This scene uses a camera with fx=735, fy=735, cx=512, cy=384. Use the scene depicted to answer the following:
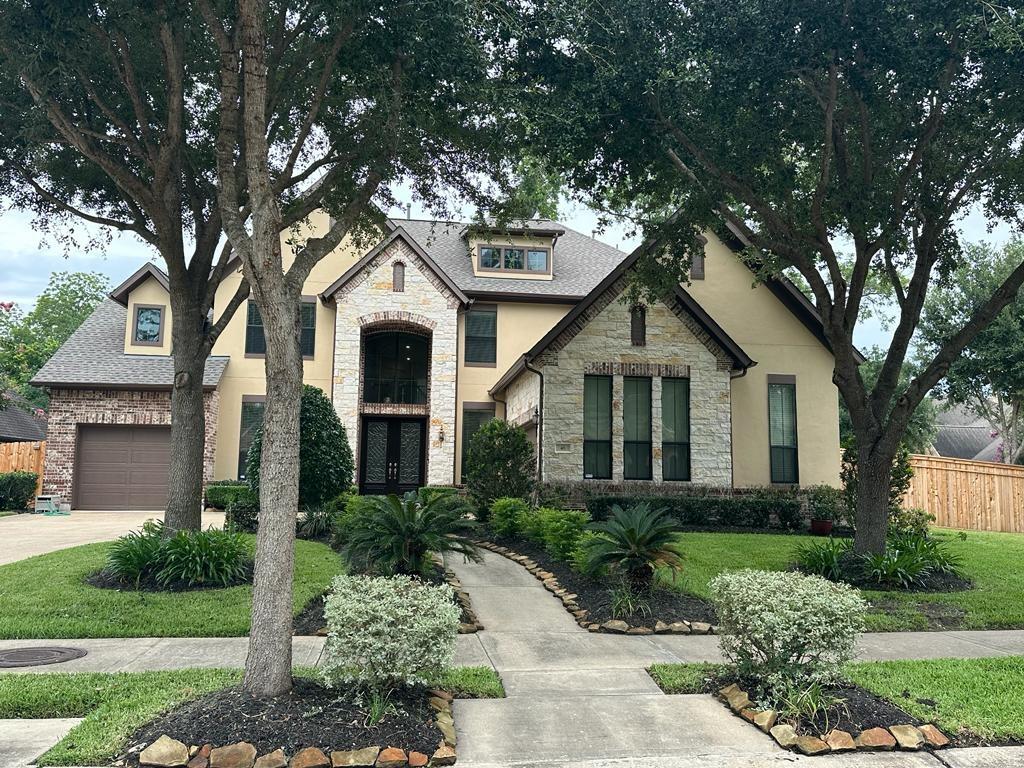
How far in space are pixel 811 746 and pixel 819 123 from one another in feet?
31.3

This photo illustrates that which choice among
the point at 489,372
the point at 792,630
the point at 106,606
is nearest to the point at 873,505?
the point at 792,630

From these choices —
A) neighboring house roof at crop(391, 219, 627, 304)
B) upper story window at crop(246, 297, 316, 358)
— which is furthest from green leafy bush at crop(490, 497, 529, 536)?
upper story window at crop(246, 297, 316, 358)

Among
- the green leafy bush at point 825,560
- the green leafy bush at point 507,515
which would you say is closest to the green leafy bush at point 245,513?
the green leafy bush at point 507,515

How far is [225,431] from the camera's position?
21.3m

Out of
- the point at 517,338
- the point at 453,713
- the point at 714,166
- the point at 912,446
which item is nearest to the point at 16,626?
the point at 453,713

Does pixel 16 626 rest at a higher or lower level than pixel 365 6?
lower

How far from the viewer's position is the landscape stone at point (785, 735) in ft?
15.7

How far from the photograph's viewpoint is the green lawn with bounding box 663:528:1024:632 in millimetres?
8711

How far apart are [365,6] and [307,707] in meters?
6.33

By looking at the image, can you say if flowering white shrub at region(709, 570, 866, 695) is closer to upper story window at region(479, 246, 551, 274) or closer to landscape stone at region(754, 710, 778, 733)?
landscape stone at region(754, 710, 778, 733)

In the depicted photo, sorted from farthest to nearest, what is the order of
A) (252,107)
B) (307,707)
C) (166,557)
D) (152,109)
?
1. (152,109)
2. (166,557)
3. (252,107)
4. (307,707)

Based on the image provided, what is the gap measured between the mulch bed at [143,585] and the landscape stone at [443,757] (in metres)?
5.53

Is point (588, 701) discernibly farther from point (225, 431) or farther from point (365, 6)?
point (225, 431)

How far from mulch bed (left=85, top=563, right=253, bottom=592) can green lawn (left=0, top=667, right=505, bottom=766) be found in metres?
3.08
